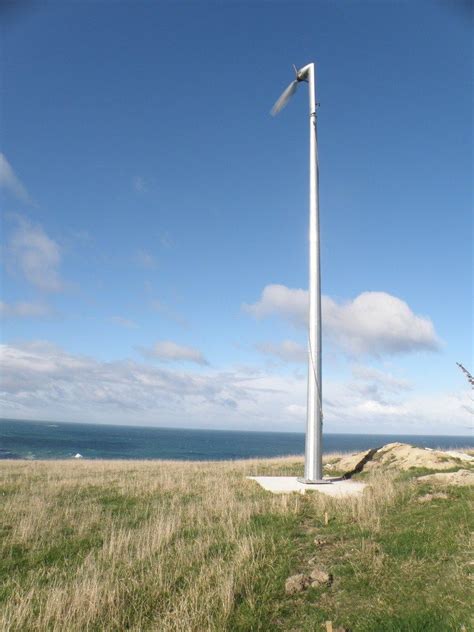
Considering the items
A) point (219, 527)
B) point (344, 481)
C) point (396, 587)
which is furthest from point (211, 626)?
point (344, 481)

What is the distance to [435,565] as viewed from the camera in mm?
7375

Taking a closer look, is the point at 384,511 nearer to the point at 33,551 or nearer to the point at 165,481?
the point at 33,551

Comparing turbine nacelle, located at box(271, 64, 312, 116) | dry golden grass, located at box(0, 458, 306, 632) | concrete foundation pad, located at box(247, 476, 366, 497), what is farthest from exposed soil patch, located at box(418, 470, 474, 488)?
turbine nacelle, located at box(271, 64, 312, 116)

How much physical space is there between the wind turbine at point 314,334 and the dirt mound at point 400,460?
131 inches

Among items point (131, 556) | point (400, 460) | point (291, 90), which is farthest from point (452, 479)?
point (291, 90)

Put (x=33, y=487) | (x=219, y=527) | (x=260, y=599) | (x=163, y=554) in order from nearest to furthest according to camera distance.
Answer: (x=260, y=599)
(x=163, y=554)
(x=219, y=527)
(x=33, y=487)

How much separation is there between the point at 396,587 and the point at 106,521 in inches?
350

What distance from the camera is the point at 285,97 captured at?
2530 cm

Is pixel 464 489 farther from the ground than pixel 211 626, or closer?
farther from the ground

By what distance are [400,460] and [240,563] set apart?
1488 cm

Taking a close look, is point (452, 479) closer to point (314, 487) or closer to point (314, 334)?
point (314, 487)

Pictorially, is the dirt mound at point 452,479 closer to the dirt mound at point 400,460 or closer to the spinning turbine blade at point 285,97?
the dirt mound at point 400,460

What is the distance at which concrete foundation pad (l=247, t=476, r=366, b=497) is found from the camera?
15114 millimetres

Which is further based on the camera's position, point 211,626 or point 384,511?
point 384,511
